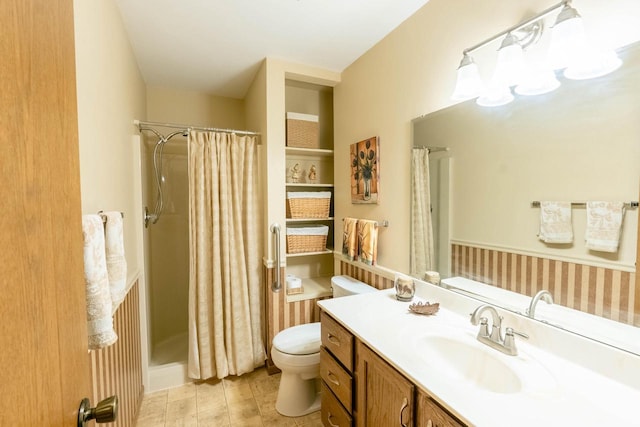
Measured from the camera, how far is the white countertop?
74 cm

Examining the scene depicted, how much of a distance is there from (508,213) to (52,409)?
1.51 metres

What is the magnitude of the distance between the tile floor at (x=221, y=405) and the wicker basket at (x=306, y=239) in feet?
3.37

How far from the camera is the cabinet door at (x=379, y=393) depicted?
956 millimetres

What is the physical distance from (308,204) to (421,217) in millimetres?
1018

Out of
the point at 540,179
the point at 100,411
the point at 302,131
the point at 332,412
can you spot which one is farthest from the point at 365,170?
the point at 100,411

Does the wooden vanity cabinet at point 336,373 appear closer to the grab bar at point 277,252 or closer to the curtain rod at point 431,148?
the grab bar at point 277,252

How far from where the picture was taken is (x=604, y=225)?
3.09 feet

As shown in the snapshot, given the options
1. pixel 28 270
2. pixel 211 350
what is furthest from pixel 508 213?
pixel 211 350

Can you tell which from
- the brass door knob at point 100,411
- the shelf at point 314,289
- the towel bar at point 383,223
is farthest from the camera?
the shelf at point 314,289

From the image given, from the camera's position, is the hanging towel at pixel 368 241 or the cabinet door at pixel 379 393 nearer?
the cabinet door at pixel 379 393

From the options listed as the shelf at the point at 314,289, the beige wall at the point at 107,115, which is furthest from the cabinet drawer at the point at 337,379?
the beige wall at the point at 107,115

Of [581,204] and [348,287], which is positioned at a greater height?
[581,204]

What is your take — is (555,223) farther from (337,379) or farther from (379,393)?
(337,379)

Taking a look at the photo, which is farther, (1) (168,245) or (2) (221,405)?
(1) (168,245)
